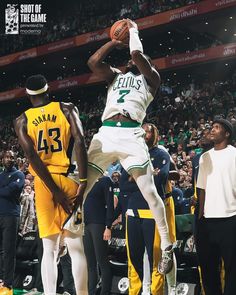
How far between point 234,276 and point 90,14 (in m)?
25.9

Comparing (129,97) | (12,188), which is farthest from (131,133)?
(12,188)

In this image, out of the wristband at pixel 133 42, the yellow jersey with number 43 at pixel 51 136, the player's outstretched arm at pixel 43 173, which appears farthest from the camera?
the wristband at pixel 133 42

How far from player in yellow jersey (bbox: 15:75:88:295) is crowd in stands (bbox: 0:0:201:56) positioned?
20518 millimetres

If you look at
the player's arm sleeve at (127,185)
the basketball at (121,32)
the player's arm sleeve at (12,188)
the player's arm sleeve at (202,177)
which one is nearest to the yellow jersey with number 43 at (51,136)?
the basketball at (121,32)

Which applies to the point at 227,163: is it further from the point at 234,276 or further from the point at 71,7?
the point at 71,7

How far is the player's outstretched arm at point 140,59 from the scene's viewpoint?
15.9 feet

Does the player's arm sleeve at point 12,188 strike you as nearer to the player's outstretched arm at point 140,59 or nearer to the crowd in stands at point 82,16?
the player's outstretched arm at point 140,59

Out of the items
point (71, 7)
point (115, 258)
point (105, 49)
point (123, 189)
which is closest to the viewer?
point (105, 49)

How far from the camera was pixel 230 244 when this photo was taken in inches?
203

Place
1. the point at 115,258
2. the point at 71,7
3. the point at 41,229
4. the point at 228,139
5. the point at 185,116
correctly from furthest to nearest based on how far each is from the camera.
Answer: the point at 71,7 → the point at 185,116 → the point at 115,258 → the point at 228,139 → the point at 41,229

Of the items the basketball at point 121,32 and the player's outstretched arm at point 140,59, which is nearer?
the player's outstretched arm at point 140,59

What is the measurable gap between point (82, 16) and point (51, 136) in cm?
2635

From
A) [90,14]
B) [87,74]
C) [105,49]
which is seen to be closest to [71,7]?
[90,14]

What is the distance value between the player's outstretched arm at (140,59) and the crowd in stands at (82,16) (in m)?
19.7
